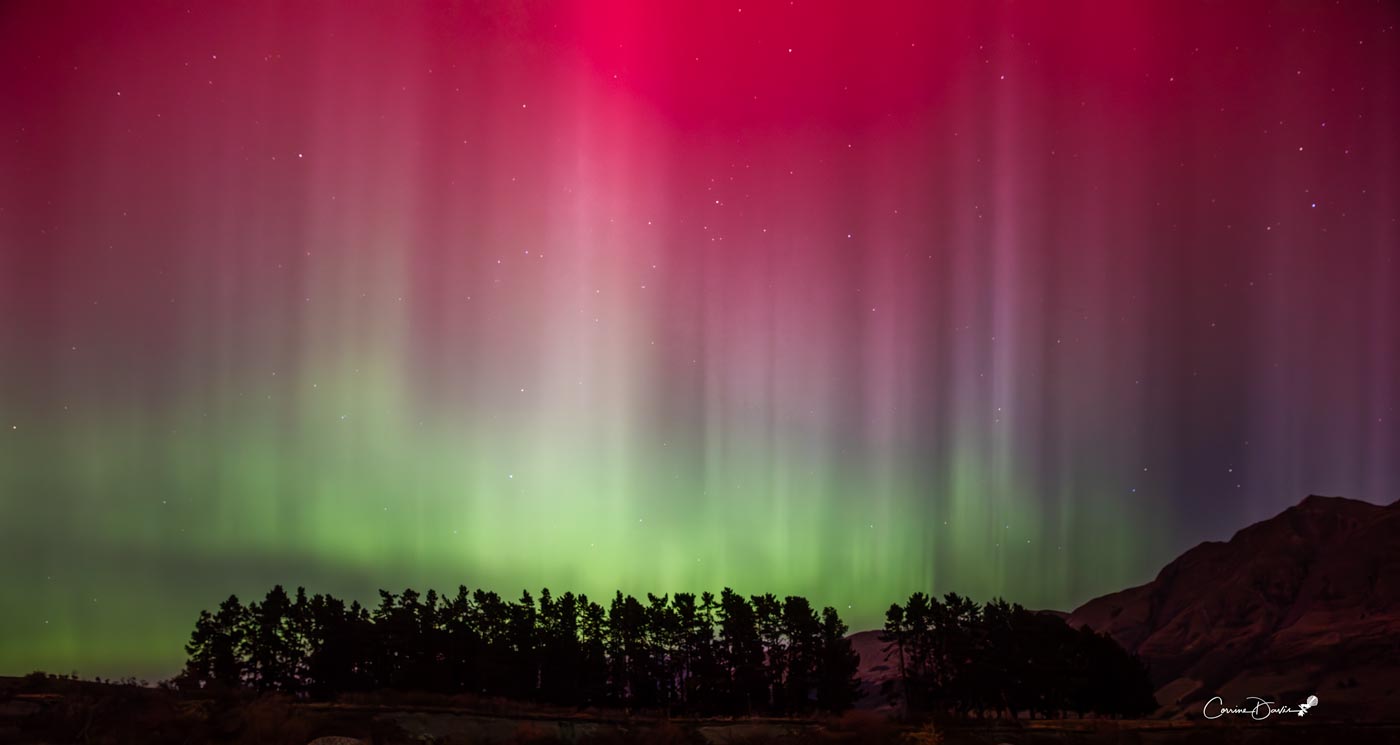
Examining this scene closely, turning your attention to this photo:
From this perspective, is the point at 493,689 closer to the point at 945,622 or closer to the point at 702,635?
the point at 702,635

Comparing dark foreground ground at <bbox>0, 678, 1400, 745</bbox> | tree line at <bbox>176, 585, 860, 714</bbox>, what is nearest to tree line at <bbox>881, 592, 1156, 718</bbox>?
tree line at <bbox>176, 585, 860, 714</bbox>

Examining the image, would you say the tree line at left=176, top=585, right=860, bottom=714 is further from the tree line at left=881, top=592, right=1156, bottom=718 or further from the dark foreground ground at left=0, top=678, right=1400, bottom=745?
the dark foreground ground at left=0, top=678, right=1400, bottom=745

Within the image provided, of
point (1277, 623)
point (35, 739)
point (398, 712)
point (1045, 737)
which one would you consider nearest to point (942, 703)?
point (1045, 737)

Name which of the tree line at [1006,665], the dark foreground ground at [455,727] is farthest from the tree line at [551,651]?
the dark foreground ground at [455,727]

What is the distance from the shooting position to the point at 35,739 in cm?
3088

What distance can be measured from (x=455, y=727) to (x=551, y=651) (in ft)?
103

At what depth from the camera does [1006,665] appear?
63.7 m

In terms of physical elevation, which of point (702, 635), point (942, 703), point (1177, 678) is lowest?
point (1177, 678)

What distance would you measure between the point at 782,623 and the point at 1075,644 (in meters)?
21.6

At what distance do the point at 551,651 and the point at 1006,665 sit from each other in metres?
32.3

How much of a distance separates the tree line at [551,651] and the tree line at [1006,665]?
552 cm

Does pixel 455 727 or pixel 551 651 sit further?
pixel 551 651

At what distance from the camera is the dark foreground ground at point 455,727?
32.4 m

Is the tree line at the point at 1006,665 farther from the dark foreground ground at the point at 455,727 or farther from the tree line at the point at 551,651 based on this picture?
the dark foreground ground at the point at 455,727
